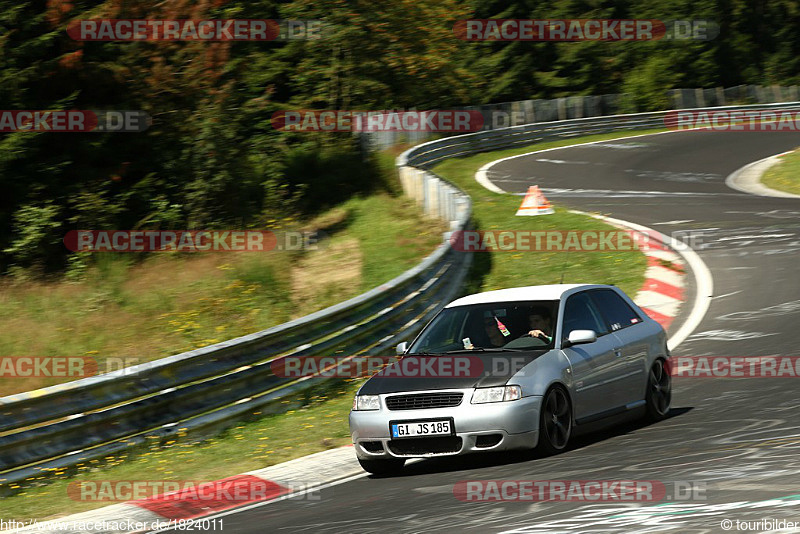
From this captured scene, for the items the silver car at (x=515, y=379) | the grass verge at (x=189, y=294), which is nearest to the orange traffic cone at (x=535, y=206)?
the grass verge at (x=189, y=294)

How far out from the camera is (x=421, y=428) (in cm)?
877

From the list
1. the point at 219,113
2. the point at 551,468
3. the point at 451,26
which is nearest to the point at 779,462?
the point at 551,468

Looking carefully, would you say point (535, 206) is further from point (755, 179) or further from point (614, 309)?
point (614, 309)

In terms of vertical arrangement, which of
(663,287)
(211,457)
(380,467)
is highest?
(663,287)

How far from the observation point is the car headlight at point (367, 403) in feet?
29.6

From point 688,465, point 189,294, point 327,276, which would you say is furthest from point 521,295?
point 189,294

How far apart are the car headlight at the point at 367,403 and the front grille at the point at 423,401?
0.10 m

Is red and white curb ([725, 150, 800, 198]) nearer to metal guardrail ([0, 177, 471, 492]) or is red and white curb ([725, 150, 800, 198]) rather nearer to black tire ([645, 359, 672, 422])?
metal guardrail ([0, 177, 471, 492])

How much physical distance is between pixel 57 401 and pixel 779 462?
19.3 ft

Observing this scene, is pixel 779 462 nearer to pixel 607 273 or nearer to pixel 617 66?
pixel 607 273

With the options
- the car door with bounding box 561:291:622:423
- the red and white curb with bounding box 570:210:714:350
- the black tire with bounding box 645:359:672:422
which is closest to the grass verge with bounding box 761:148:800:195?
the red and white curb with bounding box 570:210:714:350

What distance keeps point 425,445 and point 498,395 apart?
2.30ft

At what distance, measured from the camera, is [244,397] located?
11391 millimetres

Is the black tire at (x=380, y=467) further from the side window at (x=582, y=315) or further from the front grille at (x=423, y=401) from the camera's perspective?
the side window at (x=582, y=315)
